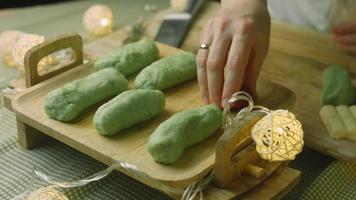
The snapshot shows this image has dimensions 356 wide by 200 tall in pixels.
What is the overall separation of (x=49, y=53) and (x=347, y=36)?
26.9 inches

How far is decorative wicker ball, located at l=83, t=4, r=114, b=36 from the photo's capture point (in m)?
1.48

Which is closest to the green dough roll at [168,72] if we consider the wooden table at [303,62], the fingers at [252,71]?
the fingers at [252,71]

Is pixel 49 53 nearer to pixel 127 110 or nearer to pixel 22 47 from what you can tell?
pixel 22 47

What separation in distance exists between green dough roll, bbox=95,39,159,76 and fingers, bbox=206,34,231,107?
19 centimetres

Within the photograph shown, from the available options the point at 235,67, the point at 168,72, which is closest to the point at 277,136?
the point at 235,67

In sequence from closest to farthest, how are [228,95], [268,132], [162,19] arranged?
[268,132] → [228,95] → [162,19]

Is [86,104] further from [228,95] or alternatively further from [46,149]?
[228,95]

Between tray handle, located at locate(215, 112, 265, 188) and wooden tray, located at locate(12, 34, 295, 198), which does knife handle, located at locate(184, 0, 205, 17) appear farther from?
tray handle, located at locate(215, 112, 265, 188)

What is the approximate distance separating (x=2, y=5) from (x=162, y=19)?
27.0 inches

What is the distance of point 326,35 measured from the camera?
4.65 ft

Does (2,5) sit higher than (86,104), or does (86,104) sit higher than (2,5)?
(86,104)

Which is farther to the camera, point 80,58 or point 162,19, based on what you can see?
point 162,19

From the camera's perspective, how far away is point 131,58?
1.11m

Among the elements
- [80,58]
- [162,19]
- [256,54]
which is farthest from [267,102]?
[162,19]
